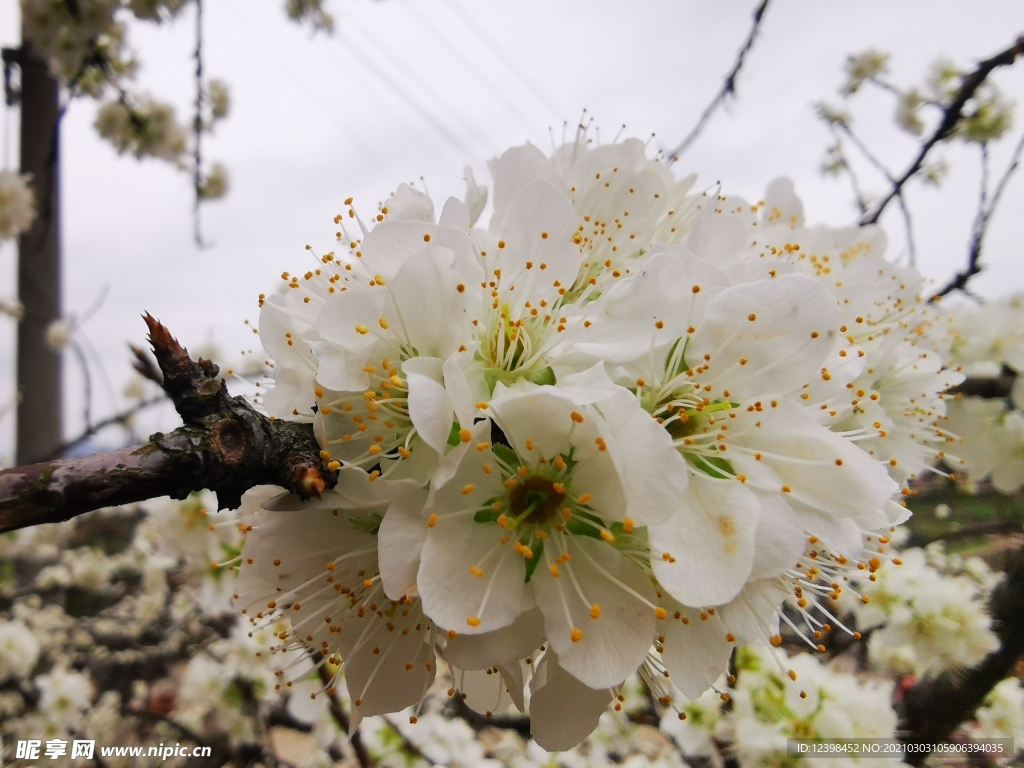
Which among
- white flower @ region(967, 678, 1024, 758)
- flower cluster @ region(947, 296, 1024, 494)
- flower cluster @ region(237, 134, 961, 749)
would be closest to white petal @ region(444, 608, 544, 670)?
flower cluster @ region(237, 134, 961, 749)

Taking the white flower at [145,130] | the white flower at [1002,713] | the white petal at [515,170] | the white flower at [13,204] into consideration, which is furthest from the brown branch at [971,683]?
the white flower at [145,130]

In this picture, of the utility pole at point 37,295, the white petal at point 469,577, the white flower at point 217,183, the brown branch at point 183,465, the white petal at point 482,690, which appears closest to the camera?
the brown branch at point 183,465

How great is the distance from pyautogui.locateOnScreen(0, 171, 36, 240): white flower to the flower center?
2.99 m

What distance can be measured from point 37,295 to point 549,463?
3995 millimetres

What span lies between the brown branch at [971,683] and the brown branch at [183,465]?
4.48 ft

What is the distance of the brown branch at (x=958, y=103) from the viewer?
46.2 inches

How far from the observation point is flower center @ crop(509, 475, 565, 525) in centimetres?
58

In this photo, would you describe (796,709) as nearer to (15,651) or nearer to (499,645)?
(499,645)

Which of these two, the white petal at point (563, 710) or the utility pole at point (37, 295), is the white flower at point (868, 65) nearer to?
the white petal at point (563, 710)

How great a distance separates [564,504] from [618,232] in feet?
1.43

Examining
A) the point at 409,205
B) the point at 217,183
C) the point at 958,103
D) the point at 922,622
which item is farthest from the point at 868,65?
the point at 217,183

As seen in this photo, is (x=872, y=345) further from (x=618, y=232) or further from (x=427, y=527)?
(x=427, y=527)

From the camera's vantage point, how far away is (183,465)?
0.47 m

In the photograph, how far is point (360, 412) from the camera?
0.60 metres
